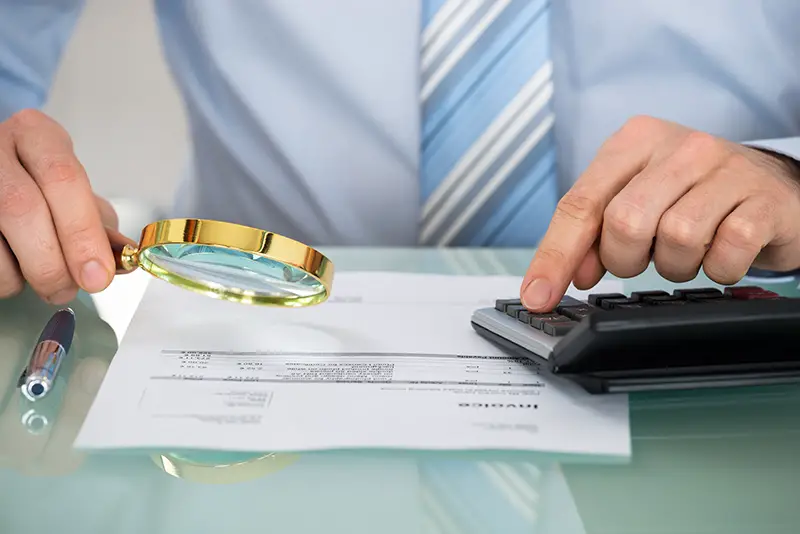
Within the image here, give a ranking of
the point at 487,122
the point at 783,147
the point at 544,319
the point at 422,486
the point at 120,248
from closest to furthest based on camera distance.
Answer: the point at 422,486, the point at 544,319, the point at 120,248, the point at 783,147, the point at 487,122

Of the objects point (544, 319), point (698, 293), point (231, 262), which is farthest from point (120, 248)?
point (698, 293)

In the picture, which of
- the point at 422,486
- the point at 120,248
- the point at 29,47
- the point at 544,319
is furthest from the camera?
the point at 29,47

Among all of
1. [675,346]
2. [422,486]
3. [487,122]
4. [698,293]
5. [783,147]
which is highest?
[487,122]

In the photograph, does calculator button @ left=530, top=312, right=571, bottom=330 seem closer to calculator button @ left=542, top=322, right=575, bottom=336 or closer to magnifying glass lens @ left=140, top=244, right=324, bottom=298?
calculator button @ left=542, top=322, right=575, bottom=336

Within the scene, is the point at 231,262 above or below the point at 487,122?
below

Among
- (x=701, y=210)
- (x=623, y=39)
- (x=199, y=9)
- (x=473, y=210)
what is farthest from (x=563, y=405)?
(x=199, y=9)

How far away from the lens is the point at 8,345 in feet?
2.15

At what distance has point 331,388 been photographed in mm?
546

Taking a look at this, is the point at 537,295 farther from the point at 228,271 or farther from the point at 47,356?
the point at 47,356

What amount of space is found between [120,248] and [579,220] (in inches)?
15.0

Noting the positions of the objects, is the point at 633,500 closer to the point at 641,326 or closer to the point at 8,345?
the point at 641,326

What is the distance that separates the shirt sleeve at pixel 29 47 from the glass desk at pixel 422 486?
2.58 ft

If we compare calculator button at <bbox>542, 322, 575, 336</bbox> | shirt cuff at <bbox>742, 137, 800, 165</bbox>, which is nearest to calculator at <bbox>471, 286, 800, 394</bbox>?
calculator button at <bbox>542, 322, 575, 336</bbox>

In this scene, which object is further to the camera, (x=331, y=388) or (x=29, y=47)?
(x=29, y=47)
